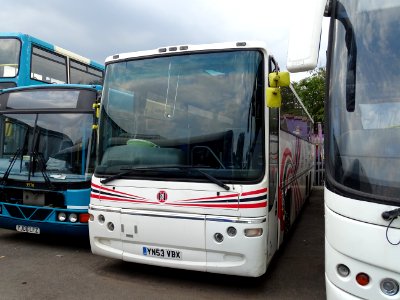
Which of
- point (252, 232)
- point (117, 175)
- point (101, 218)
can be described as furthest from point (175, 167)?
point (101, 218)

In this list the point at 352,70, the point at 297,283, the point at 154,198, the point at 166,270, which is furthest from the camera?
the point at 166,270

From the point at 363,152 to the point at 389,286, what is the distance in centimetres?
97

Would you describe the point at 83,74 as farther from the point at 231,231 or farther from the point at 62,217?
the point at 231,231

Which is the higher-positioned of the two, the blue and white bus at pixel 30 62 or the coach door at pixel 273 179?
the blue and white bus at pixel 30 62

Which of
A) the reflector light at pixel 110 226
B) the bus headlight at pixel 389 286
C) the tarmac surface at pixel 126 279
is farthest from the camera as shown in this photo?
the reflector light at pixel 110 226

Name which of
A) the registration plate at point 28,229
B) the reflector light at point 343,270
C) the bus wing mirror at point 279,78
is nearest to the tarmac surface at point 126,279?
the registration plate at point 28,229

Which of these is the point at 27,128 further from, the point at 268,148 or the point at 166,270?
the point at 268,148

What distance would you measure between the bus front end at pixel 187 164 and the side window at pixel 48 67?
5.81 metres

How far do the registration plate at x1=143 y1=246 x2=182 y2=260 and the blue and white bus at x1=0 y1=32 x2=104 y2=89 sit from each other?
6686 millimetres

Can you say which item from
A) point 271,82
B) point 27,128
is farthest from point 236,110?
point 27,128

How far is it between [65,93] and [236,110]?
340cm

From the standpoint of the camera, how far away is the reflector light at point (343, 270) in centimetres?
307

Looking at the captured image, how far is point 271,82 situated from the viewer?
4.55 metres

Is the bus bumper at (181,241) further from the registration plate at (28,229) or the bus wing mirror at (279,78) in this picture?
the registration plate at (28,229)
